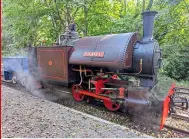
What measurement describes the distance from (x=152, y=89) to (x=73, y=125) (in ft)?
7.07

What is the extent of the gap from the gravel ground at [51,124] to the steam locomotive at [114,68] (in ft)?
3.87

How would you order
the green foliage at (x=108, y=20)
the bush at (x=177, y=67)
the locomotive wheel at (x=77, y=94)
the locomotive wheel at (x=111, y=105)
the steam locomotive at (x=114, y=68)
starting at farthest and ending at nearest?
the bush at (x=177, y=67) → the green foliage at (x=108, y=20) → the locomotive wheel at (x=77, y=94) → the locomotive wheel at (x=111, y=105) → the steam locomotive at (x=114, y=68)

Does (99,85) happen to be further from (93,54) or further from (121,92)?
(93,54)

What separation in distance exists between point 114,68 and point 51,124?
7.36 feet

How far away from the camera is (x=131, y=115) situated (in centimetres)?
523

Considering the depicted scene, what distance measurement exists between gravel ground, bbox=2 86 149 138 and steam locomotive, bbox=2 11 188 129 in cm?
118

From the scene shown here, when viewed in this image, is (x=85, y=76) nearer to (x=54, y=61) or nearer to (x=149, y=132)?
(x=54, y=61)

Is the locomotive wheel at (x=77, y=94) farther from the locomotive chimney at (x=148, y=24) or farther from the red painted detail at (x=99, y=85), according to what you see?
the locomotive chimney at (x=148, y=24)

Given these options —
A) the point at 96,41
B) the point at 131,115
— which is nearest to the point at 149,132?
the point at 131,115

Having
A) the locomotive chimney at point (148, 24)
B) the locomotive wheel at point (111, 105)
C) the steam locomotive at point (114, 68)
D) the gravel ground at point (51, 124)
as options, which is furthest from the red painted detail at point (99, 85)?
the locomotive chimney at point (148, 24)

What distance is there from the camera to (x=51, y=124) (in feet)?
12.3

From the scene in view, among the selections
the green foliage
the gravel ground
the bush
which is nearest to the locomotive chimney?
the gravel ground

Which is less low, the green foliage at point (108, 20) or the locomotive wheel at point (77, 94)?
the green foliage at point (108, 20)

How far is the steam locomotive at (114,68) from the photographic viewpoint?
470 centimetres
